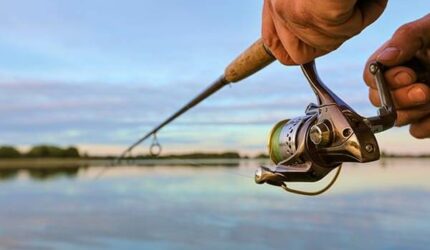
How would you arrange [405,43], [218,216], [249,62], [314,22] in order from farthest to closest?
[218,216]
[249,62]
[405,43]
[314,22]

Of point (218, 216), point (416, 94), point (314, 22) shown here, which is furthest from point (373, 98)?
point (218, 216)

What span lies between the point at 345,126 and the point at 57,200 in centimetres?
1810

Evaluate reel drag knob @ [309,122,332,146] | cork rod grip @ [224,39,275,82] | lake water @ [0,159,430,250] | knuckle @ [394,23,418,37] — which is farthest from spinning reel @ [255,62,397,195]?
lake water @ [0,159,430,250]

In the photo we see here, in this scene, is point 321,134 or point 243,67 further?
point 243,67

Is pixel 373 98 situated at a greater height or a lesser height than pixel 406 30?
lesser

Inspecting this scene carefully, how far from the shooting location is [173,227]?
36.5 ft

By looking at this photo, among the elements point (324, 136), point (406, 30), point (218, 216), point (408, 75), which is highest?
point (406, 30)

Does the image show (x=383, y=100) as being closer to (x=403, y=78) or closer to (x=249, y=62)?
(x=403, y=78)

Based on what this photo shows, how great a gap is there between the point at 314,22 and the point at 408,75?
0.39 metres

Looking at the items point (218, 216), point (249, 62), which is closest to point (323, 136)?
point (249, 62)

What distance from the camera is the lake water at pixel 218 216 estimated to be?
9.31 metres

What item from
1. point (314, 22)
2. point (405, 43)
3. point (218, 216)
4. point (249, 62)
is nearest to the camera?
A: point (314, 22)

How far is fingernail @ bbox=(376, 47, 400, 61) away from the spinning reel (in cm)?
2

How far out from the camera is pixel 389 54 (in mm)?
1245
